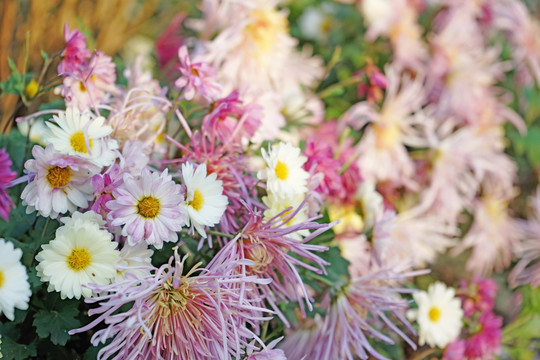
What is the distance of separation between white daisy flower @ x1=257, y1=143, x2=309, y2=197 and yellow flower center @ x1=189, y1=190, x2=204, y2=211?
0.29 ft

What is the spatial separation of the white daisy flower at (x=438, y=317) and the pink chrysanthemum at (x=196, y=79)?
1.52 ft

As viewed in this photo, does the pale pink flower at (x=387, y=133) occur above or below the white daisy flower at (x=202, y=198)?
below

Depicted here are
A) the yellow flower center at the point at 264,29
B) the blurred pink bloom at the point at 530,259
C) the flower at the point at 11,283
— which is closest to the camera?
the flower at the point at 11,283

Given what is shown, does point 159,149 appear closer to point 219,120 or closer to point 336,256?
point 219,120

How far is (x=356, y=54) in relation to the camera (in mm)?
1440

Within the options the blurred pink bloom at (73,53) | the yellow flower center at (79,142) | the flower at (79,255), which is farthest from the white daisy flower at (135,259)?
the blurred pink bloom at (73,53)

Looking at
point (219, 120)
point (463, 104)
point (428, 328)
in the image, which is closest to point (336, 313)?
point (428, 328)

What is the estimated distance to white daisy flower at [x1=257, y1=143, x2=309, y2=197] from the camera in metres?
0.73

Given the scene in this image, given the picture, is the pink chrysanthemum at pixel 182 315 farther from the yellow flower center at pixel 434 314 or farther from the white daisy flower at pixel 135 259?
the yellow flower center at pixel 434 314

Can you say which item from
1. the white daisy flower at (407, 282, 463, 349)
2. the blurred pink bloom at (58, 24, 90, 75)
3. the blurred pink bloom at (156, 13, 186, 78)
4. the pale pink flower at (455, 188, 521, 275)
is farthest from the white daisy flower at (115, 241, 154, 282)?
the pale pink flower at (455, 188, 521, 275)

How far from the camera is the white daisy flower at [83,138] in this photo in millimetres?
648

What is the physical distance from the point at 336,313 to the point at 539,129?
1102 mm

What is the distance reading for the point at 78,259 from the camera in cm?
64

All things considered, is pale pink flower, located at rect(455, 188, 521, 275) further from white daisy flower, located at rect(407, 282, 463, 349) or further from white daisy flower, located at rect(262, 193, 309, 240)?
white daisy flower, located at rect(262, 193, 309, 240)
